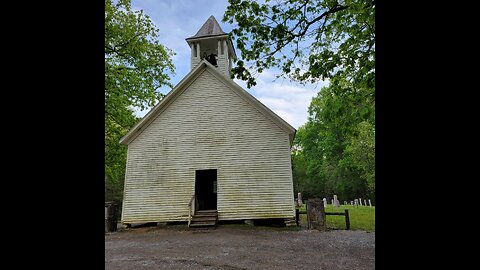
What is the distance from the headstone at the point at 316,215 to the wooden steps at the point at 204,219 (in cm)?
411

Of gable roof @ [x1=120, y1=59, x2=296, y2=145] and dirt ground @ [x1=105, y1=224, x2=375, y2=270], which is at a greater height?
gable roof @ [x1=120, y1=59, x2=296, y2=145]

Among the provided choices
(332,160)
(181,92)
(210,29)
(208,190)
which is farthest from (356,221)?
(332,160)

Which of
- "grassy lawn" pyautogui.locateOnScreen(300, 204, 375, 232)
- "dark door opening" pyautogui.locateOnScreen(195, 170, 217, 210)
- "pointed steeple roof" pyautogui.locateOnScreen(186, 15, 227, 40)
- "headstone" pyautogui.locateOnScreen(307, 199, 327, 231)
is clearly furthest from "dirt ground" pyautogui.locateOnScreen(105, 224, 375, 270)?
"pointed steeple roof" pyautogui.locateOnScreen(186, 15, 227, 40)

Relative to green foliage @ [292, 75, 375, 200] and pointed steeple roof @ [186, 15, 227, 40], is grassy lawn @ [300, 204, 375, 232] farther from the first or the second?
green foliage @ [292, 75, 375, 200]

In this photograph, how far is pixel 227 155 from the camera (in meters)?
13.9

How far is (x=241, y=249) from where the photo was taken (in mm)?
8305

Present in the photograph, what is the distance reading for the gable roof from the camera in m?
13.9

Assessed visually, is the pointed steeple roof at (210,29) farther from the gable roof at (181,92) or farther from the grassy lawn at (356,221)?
the grassy lawn at (356,221)

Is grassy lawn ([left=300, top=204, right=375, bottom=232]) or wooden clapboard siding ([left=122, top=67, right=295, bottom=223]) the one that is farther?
wooden clapboard siding ([left=122, top=67, right=295, bottom=223])

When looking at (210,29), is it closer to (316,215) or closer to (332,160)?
(316,215)

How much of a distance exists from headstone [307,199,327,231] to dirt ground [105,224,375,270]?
50 centimetres

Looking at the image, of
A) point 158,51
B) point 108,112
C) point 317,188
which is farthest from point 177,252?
point 317,188
